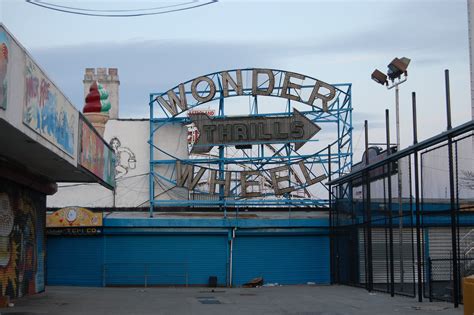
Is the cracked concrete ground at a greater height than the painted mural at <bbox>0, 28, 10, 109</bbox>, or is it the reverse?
the painted mural at <bbox>0, 28, 10, 109</bbox>

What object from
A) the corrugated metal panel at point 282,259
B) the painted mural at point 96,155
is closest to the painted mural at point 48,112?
the painted mural at point 96,155

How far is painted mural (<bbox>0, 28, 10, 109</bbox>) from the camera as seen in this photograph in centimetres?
1325

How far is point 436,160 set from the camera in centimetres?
2067

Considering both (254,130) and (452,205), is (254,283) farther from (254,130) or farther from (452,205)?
(452,205)

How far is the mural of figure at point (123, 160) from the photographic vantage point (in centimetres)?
4225

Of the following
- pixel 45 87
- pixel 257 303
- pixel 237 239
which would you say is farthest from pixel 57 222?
pixel 45 87

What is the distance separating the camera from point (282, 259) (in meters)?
35.3

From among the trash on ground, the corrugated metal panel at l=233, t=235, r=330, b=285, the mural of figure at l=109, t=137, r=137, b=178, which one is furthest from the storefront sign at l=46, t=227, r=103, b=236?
the mural of figure at l=109, t=137, r=137, b=178

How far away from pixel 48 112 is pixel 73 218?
1822cm

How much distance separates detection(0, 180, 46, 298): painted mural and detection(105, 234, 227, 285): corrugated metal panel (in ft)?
21.5

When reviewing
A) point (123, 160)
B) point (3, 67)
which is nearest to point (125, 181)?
point (123, 160)

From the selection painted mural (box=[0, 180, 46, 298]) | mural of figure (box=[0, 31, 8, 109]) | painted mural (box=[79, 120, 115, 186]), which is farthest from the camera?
painted mural (box=[0, 180, 46, 298])

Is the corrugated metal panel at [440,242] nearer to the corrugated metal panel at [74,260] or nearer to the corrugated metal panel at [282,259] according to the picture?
the corrugated metal panel at [282,259]

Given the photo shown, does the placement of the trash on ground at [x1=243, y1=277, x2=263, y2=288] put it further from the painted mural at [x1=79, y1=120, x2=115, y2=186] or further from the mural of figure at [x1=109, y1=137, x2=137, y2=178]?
the mural of figure at [x1=109, y1=137, x2=137, y2=178]
